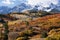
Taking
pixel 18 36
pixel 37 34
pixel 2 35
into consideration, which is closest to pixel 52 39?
pixel 18 36

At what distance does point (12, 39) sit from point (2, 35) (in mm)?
10620

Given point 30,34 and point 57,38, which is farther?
point 30,34

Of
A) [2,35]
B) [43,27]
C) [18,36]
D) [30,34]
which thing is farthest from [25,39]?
[43,27]

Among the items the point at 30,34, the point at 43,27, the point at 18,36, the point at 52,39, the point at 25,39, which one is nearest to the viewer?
the point at 52,39

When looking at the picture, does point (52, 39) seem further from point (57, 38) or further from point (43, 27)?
point (43, 27)

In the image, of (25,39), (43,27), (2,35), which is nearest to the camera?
(25,39)

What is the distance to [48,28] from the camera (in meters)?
92.0

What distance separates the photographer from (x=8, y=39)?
80.1 m

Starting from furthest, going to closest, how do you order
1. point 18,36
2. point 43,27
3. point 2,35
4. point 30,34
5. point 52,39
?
point 43,27, point 2,35, point 30,34, point 18,36, point 52,39

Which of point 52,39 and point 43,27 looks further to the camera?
point 43,27

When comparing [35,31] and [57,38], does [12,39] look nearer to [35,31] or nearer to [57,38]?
[35,31]

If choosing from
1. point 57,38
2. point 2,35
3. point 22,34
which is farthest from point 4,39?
point 57,38

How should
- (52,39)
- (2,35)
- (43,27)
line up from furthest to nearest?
(43,27) → (2,35) → (52,39)

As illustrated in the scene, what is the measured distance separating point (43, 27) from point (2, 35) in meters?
16.3
